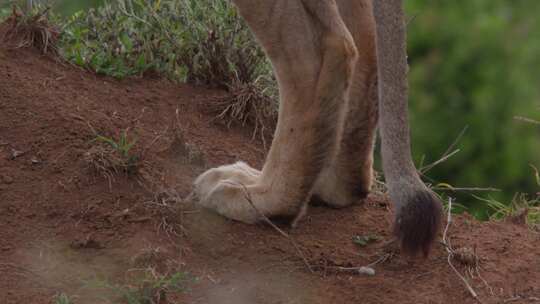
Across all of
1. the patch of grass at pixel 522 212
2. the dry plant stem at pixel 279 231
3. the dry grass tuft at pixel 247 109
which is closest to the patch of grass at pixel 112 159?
the dry plant stem at pixel 279 231

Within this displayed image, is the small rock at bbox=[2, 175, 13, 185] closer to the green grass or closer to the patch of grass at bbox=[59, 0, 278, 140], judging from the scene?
the green grass

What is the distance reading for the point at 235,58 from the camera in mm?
5383

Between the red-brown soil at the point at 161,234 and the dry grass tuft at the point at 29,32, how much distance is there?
0.76ft

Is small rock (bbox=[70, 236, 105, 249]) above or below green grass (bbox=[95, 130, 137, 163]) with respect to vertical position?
below

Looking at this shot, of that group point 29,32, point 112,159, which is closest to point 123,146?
point 112,159

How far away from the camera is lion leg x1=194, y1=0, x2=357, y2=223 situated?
4125 mm

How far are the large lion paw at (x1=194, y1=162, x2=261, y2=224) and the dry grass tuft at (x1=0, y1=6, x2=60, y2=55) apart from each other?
117cm

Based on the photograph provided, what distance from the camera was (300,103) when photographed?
4164 mm

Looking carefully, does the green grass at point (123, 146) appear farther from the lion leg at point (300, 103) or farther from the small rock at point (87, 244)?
the small rock at point (87, 244)

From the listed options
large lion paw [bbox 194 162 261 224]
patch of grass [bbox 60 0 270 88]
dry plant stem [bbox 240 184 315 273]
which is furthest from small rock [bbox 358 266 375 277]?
patch of grass [bbox 60 0 270 88]

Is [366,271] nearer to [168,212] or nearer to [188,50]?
[168,212]

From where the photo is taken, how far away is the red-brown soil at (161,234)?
383 cm

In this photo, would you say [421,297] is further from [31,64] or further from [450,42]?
[450,42]

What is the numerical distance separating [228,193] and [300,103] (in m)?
0.43
